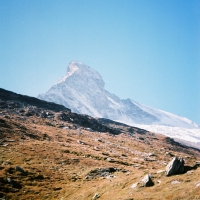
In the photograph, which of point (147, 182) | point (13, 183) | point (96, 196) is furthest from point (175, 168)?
point (13, 183)

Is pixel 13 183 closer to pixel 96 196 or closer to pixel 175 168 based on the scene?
pixel 96 196

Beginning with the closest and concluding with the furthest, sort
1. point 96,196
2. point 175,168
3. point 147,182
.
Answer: point 147,182, point 96,196, point 175,168

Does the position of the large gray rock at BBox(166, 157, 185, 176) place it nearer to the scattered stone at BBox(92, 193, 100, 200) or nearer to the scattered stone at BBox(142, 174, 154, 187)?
→ the scattered stone at BBox(142, 174, 154, 187)

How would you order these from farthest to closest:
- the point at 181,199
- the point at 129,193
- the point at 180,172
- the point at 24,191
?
1. the point at 24,191
2. the point at 180,172
3. the point at 129,193
4. the point at 181,199

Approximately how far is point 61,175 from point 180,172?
21837 mm

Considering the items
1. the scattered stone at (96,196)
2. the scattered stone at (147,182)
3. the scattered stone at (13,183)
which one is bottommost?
the scattered stone at (13,183)

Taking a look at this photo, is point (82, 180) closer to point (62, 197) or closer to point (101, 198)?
point (62, 197)

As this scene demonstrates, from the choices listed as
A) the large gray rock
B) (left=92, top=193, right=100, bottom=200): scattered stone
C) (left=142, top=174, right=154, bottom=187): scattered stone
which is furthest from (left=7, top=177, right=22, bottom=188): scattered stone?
the large gray rock

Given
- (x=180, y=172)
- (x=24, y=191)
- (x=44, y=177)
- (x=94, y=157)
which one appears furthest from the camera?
(x=94, y=157)

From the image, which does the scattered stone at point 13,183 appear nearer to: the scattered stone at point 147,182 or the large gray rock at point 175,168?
the scattered stone at point 147,182

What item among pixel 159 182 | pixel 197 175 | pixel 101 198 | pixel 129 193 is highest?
pixel 197 175

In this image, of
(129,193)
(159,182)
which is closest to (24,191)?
(129,193)

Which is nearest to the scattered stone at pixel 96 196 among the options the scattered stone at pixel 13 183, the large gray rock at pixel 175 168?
the large gray rock at pixel 175 168

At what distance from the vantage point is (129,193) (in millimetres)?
24859
